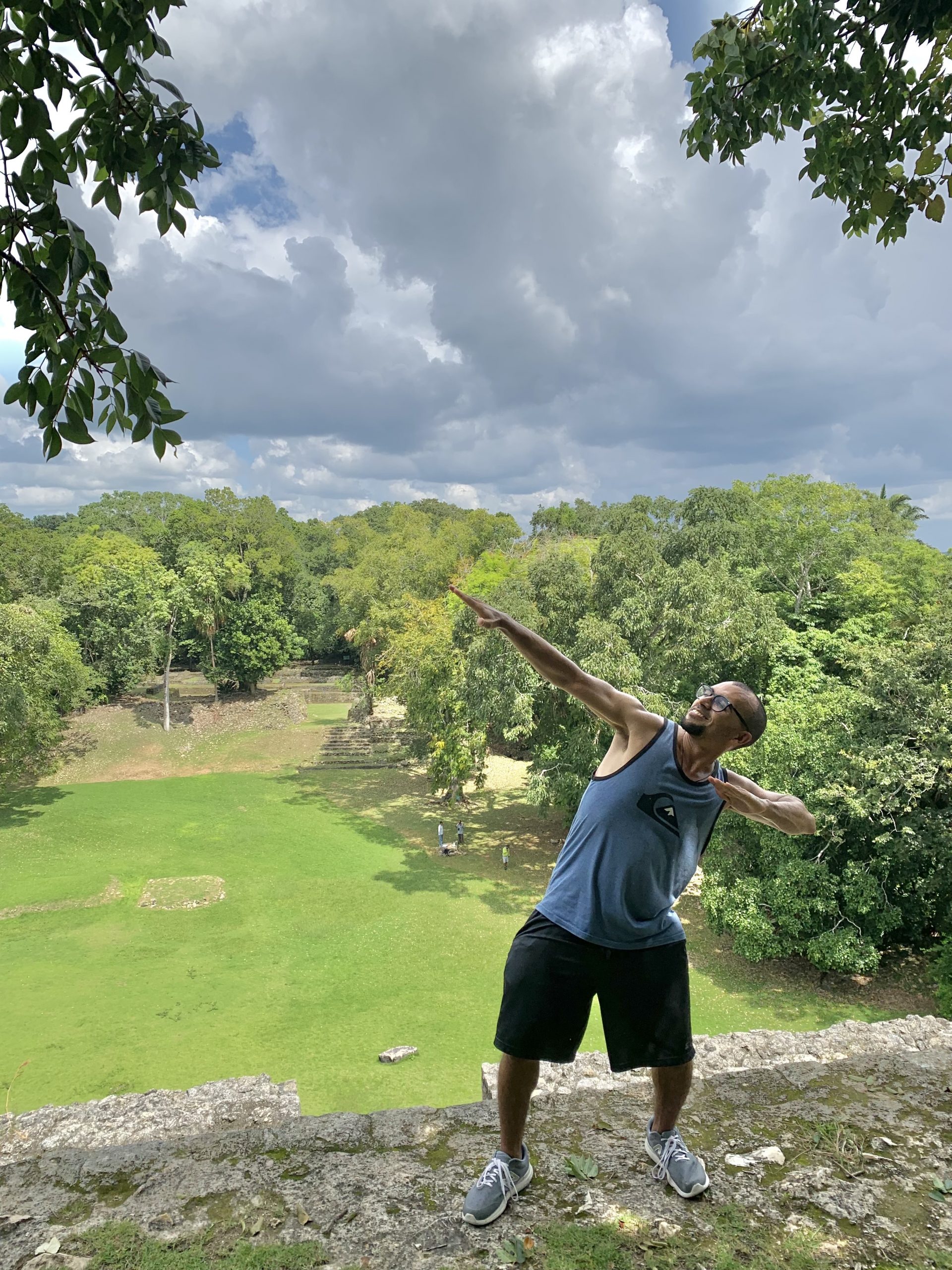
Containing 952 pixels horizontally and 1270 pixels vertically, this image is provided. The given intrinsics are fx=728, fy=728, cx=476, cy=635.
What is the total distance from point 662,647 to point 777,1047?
825 cm

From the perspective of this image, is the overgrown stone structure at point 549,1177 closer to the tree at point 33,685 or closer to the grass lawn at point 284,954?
the grass lawn at point 284,954

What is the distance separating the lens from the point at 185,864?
1444 cm

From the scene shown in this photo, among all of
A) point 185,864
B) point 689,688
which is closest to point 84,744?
point 185,864

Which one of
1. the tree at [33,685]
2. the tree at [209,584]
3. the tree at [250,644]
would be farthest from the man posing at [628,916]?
the tree at [250,644]

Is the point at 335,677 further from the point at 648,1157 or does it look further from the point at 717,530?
the point at 648,1157

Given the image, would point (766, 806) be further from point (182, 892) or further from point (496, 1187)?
point (182, 892)

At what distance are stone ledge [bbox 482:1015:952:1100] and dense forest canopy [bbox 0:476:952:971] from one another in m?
4.58

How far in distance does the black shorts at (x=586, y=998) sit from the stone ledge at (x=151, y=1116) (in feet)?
6.61

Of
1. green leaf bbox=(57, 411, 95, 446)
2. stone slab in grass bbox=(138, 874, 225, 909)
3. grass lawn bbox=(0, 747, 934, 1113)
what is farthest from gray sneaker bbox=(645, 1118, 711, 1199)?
stone slab in grass bbox=(138, 874, 225, 909)

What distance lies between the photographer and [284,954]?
10.9 metres

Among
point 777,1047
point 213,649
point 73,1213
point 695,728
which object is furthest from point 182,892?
point 213,649

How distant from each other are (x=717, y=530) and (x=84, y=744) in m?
19.9

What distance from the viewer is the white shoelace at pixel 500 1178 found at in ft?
6.67

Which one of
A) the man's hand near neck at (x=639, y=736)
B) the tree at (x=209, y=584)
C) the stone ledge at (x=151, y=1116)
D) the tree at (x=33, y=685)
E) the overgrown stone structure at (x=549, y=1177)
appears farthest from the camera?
the tree at (x=209, y=584)
